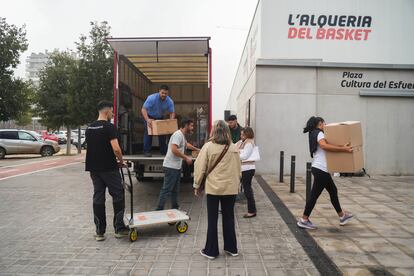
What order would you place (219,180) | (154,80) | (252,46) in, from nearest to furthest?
(219,180) < (154,80) < (252,46)

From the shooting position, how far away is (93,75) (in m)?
18.2

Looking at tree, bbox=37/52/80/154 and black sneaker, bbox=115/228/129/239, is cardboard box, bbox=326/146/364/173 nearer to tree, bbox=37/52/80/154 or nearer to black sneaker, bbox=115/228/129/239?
black sneaker, bbox=115/228/129/239

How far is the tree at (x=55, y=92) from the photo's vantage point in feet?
68.5

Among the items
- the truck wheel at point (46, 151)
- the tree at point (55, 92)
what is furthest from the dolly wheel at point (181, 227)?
the truck wheel at point (46, 151)

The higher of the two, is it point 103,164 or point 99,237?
point 103,164

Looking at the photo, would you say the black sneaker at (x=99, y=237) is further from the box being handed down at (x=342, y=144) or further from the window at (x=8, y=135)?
the window at (x=8, y=135)

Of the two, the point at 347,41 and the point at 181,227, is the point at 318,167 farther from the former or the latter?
the point at 347,41

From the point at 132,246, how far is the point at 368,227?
369cm

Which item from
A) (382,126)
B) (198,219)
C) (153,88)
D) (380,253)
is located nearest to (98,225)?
(198,219)

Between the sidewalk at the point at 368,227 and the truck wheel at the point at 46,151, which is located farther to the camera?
the truck wheel at the point at 46,151

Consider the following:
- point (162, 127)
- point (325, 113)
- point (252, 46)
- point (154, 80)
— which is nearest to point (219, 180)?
point (162, 127)

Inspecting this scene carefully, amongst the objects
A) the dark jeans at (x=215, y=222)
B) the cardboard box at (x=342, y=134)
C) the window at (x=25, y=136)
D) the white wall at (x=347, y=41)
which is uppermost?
the white wall at (x=347, y=41)

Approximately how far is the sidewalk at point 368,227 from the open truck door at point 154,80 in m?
3.11

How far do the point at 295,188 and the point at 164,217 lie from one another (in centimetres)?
496
